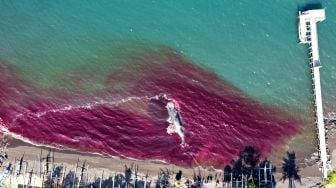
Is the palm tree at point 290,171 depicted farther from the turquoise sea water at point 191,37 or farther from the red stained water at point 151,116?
the turquoise sea water at point 191,37

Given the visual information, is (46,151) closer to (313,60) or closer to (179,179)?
(179,179)

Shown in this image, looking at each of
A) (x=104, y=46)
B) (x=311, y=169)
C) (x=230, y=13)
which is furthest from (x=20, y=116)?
(x=311, y=169)

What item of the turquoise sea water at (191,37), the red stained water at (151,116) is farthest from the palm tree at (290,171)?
the turquoise sea water at (191,37)

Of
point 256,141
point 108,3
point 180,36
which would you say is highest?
point 108,3

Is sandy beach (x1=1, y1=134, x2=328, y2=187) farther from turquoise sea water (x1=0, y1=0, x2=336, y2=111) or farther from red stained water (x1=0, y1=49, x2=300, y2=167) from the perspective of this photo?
turquoise sea water (x1=0, y1=0, x2=336, y2=111)

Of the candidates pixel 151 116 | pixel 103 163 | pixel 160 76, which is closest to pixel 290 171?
pixel 151 116

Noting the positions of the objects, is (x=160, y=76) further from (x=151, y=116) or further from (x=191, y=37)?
(x=191, y=37)
